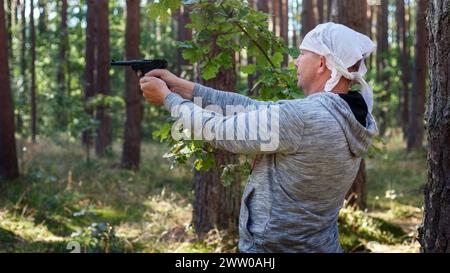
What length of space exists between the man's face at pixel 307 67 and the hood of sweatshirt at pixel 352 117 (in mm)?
151

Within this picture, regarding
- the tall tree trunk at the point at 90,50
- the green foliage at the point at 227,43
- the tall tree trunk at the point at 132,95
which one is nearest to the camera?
the green foliage at the point at 227,43

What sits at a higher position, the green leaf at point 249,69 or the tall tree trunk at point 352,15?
the tall tree trunk at point 352,15

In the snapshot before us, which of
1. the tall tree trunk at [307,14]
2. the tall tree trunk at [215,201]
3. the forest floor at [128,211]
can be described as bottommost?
the forest floor at [128,211]

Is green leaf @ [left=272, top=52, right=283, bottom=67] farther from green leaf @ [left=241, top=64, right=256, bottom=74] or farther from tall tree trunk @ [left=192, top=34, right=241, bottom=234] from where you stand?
tall tree trunk @ [left=192, top=34, right=241, bottom=234]

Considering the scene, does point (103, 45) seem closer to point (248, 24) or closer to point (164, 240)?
point (164, 240)

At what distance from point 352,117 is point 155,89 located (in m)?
0.90

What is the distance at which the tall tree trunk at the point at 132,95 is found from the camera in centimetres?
1309

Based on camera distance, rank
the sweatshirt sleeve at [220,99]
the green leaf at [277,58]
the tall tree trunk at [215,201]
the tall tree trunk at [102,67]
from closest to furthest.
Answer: the sweatshirt sleeve at [220,99] < the green leaf at [277,58] < the tall tree trunk at [215,201] < the tall tree trunk at [102,67]

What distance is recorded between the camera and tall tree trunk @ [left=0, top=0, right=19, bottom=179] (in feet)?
31.9

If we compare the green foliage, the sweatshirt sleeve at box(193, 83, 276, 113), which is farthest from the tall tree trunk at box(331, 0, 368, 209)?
the sweatshirt sleeve at box(193, 83, 276, 113)

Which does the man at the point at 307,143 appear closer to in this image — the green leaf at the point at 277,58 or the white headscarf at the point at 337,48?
A: the white headscarf at the point at 337,48

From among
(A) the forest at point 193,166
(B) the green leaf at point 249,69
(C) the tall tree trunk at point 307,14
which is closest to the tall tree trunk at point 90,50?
(A) the forest at point 193,166

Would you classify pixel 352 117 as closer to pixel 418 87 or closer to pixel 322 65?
pixel 322 65

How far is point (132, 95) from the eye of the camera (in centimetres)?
1345
